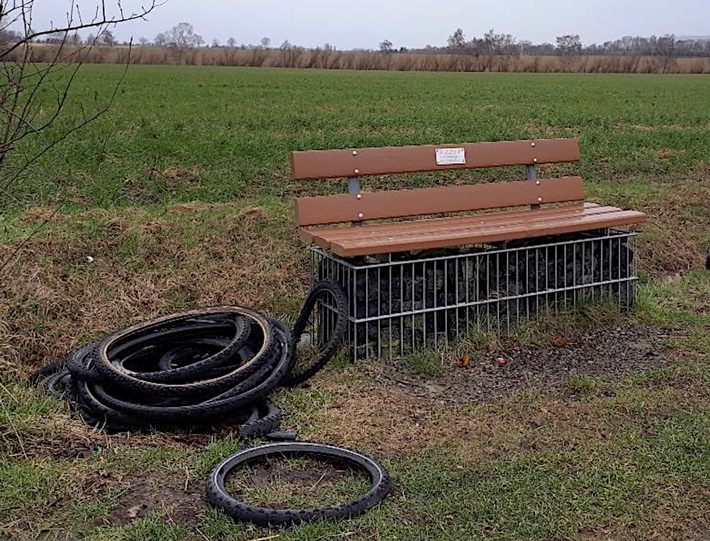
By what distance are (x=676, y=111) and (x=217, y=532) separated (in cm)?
2005

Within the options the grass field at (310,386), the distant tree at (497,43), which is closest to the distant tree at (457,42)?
the distant tree at (497,43)

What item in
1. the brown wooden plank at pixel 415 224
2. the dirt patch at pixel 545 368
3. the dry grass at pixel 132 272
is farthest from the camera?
the dry grass at pixel 132 272

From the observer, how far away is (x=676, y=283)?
7.77 meters

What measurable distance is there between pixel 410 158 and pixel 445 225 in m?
0.52

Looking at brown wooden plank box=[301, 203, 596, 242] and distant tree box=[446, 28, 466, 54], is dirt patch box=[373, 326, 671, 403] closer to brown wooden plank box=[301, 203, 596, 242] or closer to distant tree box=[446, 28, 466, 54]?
brown wooden plank box=[301, 203, 596, 242]

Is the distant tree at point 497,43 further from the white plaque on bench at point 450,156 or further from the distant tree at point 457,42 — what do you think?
the white plaque on bench at point 450,156

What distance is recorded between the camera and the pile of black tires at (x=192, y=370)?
177 inches

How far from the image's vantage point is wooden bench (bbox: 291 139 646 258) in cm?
561

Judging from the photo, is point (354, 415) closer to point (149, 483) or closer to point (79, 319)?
point (149, 483)

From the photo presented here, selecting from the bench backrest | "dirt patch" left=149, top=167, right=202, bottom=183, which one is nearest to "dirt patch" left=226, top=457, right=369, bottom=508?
the bench backrest

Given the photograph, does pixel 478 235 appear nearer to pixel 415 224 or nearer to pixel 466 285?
pixel 466 285

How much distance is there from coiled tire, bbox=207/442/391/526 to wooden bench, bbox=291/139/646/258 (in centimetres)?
143

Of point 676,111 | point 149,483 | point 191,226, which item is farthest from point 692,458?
point 676,111

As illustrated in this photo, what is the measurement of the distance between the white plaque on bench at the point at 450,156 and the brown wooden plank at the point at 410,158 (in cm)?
2
